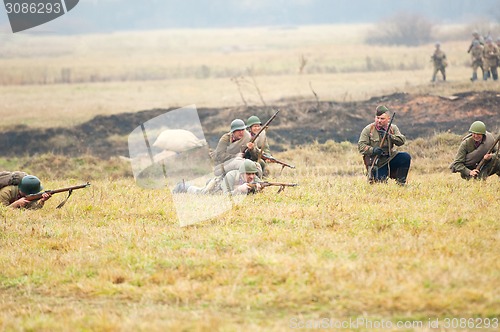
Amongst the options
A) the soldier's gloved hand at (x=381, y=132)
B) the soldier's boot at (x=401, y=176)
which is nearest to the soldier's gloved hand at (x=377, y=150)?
the soldier's gloved hand at (x=381, y=132)

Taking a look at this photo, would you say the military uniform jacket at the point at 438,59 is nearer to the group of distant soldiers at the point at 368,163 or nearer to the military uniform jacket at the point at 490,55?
the military uniform jacket at the point at 490,55

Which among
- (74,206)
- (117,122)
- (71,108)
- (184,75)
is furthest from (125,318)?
(184,75)

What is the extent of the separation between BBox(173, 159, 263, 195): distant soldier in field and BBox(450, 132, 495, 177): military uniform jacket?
10.3ft

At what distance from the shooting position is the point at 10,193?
44.0 ft

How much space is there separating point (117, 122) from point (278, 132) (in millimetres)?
6146

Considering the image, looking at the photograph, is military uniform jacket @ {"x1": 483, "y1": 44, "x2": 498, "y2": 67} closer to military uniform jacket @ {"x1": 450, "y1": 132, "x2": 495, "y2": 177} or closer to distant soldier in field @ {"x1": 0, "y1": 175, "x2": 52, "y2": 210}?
military uniform jacket @ {"x1": 450, "y1": 132, "x2": 495, "y2": 177}

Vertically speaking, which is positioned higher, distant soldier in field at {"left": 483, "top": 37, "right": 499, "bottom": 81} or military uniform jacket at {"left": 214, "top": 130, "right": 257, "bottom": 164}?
military uniform jacket at {"left": 214, "top": 130, "right": 257, "bottom": 164}

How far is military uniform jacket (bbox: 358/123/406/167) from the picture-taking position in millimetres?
14297

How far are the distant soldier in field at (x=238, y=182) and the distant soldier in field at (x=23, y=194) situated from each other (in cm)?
252

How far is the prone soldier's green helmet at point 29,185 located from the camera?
1312 centimetres

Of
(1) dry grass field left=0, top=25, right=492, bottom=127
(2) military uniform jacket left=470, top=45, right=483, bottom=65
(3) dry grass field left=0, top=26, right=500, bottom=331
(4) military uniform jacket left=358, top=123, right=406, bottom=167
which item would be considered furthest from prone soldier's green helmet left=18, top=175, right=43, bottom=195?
(2) military uniform jacket left=470, top=45, right=483, bottom=65

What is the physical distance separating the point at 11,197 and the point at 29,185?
0.49m

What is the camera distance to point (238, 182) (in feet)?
45.5

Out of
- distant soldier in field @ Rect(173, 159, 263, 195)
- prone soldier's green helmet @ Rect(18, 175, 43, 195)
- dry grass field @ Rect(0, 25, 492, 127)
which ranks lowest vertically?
dry grass field @ Rect(0, 25, 492, 127)
